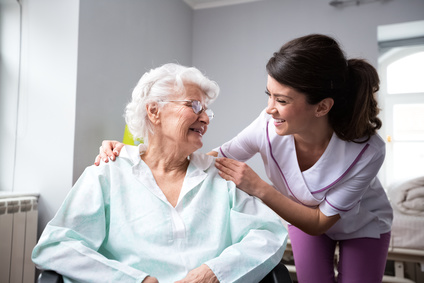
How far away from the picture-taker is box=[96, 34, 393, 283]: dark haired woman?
126 centimetres

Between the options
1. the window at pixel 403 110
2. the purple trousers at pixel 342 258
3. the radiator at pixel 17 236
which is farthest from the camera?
the window at pixel 403 110

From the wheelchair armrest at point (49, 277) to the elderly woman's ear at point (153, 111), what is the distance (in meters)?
0.63

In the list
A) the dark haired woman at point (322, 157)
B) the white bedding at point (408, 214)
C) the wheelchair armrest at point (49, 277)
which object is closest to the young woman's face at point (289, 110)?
the dark haired woman at point (322, 157)

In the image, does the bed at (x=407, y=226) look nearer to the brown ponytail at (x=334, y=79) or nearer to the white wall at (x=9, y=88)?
the brown ponytail at (x=334, y=79)

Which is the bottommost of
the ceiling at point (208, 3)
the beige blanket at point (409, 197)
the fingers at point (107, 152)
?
the beige blanket at point (409, 197)

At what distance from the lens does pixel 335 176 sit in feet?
4.55

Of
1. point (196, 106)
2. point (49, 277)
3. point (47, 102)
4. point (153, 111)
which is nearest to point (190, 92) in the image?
point (196, 106)

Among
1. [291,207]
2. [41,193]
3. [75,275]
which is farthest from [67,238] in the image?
[41,193]

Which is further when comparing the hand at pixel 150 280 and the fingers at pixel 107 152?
the fingers at pixel 107 152

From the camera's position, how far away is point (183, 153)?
4.40 feet

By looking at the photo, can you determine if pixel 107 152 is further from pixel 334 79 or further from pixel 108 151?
pixel 334 79

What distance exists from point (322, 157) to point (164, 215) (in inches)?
26.4

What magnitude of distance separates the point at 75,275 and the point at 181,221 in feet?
1.19

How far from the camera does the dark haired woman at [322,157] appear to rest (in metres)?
1.26
